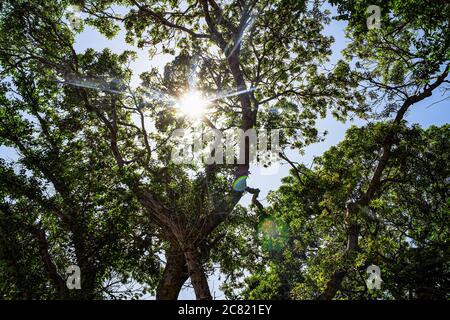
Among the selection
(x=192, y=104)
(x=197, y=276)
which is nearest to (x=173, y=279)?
(x=197, y=276)

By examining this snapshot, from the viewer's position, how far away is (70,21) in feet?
35.0

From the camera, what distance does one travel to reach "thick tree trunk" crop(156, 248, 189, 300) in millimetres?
9211

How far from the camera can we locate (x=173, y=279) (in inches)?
366

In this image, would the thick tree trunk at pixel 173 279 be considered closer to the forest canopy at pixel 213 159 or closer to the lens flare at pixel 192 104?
the forest canopy at pixel 213 159

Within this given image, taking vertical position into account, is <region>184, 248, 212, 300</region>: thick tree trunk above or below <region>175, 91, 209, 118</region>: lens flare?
below

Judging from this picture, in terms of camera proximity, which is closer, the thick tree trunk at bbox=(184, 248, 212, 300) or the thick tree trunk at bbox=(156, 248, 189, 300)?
the thick tree trunk at bbox=(184, 248, 212, 300)

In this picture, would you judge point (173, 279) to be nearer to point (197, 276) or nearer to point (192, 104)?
point (197, 276)

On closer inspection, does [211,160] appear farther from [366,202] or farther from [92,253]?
[366,202]

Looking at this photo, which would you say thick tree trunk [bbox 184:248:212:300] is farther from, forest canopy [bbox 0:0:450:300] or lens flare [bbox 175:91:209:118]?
lens flare [bbox 175:91:209:118]

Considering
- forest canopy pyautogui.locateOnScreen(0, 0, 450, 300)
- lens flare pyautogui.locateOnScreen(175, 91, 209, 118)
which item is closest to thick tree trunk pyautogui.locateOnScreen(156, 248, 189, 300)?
forest canopy pyautogui.locateOnScreen(0, 0, 450, 300)

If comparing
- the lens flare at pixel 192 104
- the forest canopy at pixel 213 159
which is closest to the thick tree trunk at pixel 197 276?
the forest canopy at pixel 213 159
